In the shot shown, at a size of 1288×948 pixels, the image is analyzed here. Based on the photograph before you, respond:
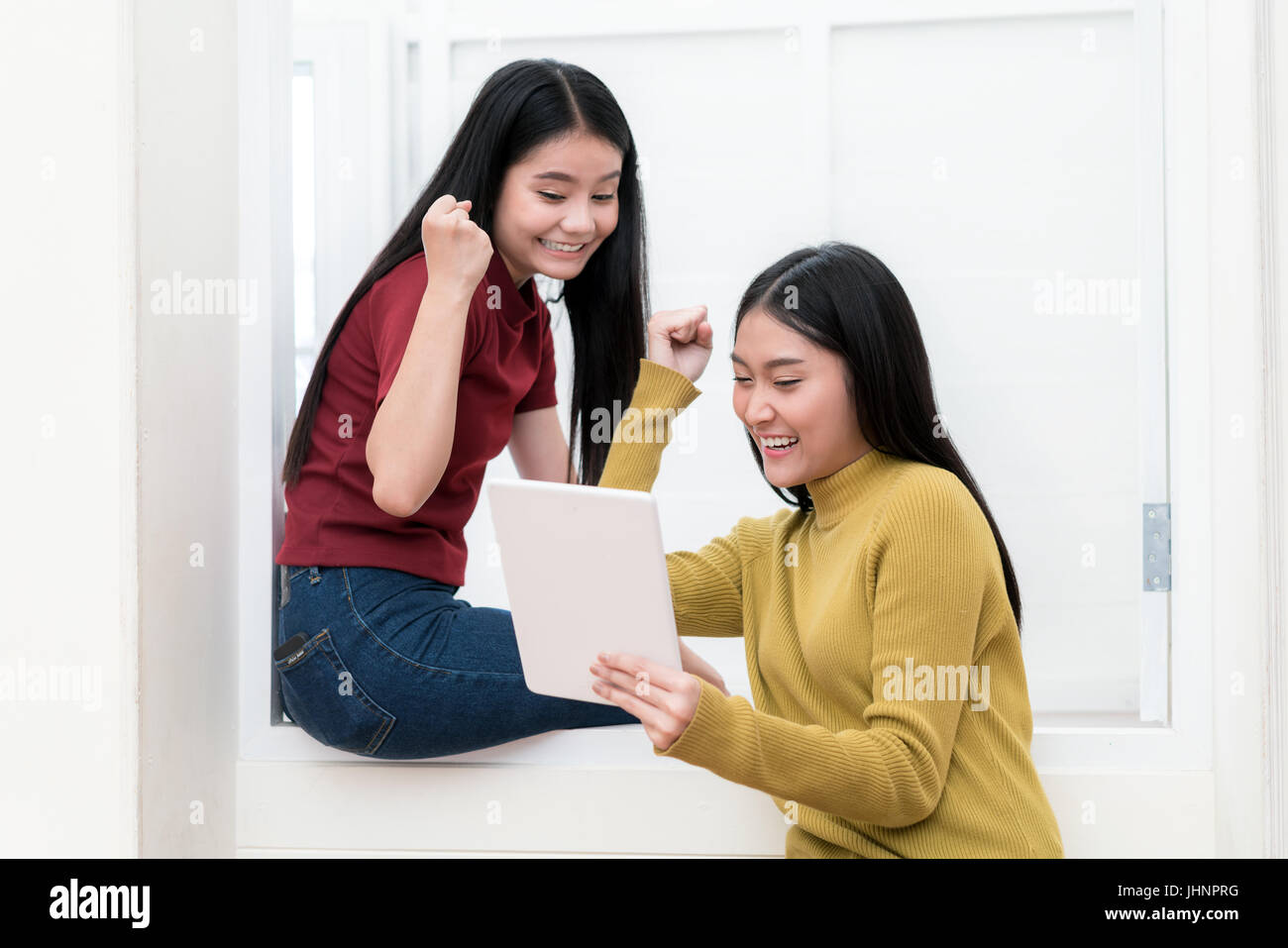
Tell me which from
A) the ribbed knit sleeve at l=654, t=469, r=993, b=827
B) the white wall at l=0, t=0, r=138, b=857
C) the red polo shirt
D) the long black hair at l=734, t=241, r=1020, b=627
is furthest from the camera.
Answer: the red polo shirt

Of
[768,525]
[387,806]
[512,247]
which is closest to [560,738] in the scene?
[387,806]

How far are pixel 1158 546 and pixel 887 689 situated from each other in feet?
2.18

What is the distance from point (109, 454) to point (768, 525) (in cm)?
85

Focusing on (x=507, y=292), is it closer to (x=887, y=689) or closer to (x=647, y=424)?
(x=647, y=424)

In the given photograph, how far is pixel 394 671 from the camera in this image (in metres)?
1.46

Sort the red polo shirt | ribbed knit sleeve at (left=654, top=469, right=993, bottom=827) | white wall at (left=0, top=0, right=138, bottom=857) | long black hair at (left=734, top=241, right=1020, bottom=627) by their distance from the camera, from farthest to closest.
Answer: the red polo shirt → white wall at (left=0, top=0, right=138, bottom=857) → long black hair at (left=734, top=241, right=1020, bottom=627) → ribbed knit sleeve at (left=654, top=469, right=993, bottom=827)

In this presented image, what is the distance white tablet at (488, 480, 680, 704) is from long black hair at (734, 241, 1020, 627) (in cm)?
32

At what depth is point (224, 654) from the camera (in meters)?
1.62

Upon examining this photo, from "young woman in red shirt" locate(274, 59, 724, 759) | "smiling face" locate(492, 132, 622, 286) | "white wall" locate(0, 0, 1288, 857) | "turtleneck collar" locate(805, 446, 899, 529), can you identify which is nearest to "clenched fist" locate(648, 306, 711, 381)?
"young woman in red shirt" locate(274, 59, 724, 759)

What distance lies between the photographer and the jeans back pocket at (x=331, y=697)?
4.81ft

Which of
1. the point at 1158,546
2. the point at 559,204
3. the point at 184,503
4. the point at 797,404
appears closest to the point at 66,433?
the point at 184,503

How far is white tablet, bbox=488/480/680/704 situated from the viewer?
1.11 meters

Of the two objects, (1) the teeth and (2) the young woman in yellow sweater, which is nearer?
(2) the young woman in yellow sweater

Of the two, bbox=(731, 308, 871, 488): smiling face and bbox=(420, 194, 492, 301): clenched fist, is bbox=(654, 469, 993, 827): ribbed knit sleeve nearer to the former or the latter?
bbox=(731, 308, 871, 488): smiling face
